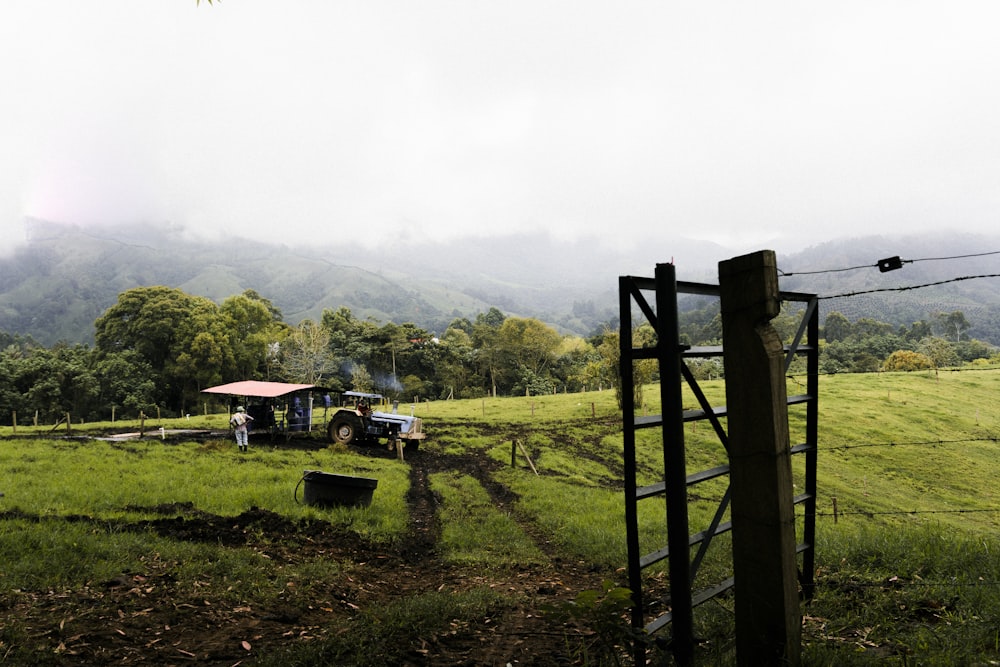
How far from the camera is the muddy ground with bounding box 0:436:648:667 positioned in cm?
453

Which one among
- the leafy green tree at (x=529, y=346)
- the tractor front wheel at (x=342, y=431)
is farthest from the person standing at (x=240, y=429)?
the leafy green tree at (x=529, y=346)

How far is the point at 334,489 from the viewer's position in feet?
36.0

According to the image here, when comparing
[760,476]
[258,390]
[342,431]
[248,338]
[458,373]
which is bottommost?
[458,373]

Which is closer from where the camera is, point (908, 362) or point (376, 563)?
point (376, 563)

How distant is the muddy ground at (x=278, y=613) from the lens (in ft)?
14.9

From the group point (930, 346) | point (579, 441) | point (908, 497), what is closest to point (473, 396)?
point (579, 441)

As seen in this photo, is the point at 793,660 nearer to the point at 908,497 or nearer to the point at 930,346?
the point at 908,497

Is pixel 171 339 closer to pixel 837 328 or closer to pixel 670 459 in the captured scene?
pixel 670 459

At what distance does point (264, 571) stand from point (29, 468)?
1159 centimetres

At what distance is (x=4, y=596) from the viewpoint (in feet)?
17.9

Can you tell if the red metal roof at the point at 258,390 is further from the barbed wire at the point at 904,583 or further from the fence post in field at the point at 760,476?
the fence post in field at the point at 760,476

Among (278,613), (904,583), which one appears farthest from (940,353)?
(278,613)

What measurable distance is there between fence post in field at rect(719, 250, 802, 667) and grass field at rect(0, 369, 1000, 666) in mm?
454

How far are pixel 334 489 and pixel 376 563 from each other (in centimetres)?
319
